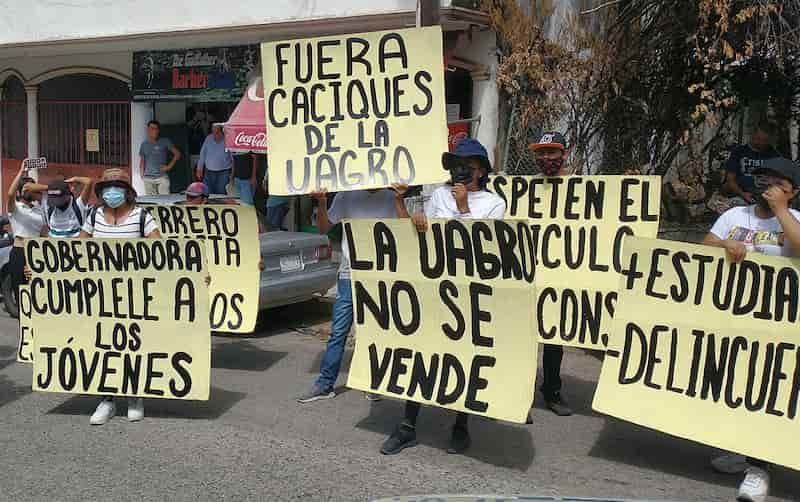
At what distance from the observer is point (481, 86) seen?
37.4 feet

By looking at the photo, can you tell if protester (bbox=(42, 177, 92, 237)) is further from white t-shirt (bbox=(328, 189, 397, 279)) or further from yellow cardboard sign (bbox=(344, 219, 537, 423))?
yellow cardboard sign (bbox=(344, 219, 537, 423))

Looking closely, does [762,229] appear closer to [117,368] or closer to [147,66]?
[117,368]

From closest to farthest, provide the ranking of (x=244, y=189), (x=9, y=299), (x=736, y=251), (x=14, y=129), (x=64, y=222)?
(x=736, y=251), (x=64, y=222), (x=9, y=299), (x=244, y=189), (x=14, y=129)

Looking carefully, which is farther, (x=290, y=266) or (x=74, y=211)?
(x=290, y=266)

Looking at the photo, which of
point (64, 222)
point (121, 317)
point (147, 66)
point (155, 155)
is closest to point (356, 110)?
point (121, 317)

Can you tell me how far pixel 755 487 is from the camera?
459 cm

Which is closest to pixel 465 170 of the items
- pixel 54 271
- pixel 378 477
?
pixel 378 477

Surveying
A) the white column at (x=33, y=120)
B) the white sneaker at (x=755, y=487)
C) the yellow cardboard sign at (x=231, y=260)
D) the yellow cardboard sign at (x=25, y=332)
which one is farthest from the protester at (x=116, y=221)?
the white column at (x=33, y=120)

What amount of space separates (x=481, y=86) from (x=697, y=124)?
9.25 feet

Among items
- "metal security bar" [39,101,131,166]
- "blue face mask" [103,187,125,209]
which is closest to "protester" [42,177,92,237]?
"blue face mask" [103,187,125,209]

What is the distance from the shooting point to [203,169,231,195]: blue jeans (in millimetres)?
13953

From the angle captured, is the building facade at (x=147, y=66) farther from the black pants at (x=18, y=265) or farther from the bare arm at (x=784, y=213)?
the bare arm at (x=784, y=213)

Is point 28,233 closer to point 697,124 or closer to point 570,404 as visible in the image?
point 570,404

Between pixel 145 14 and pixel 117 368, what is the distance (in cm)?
955
